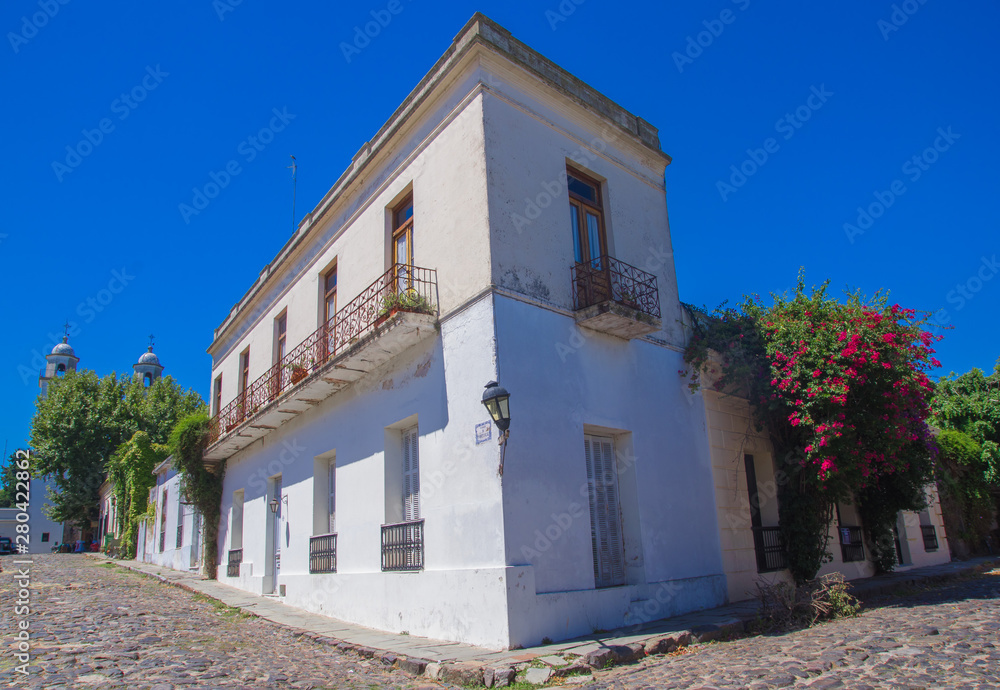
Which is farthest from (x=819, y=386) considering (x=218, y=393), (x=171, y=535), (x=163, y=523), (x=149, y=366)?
(x=149, y=366)

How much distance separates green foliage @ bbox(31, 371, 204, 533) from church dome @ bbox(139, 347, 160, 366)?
18.5 metres

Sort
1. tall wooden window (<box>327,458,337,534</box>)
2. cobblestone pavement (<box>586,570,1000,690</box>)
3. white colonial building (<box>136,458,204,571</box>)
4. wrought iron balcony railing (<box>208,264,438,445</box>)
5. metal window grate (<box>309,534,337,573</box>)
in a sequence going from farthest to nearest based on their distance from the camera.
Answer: white colonial building (<box>136,458,204,571</box>) → tall wooden window (<box>327,458,337,534</box>) → metal window grate (<box>309,534,337,573</box>) → wrought iron balcony railing (<box>208,264,438,445</box>) → cobblestone pavement (<box>586,570,1000,690</box>)

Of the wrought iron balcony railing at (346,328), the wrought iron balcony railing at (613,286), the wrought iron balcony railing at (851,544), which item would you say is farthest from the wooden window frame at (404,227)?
the wrought iron balcony railing at (851,544)

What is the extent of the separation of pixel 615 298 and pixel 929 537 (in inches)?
487

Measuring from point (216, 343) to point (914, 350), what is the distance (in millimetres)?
17715

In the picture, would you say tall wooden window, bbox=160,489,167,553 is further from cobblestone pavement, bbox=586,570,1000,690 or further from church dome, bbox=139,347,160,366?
church dome, bbox=139,347,160,366

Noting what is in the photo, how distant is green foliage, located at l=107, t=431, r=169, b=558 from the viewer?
25.9 meters

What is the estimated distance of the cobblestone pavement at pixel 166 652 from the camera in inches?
224

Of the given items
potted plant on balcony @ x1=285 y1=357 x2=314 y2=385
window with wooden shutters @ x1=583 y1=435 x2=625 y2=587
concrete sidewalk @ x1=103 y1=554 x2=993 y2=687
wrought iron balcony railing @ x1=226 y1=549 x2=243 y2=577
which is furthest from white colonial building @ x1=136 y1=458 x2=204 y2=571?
window with wooden shutters @ x1=583 y1=435 x2=625 y2=587

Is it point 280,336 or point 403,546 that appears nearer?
point 403,546

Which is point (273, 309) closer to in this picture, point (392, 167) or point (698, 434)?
point (392, 167)

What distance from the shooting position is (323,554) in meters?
10.9

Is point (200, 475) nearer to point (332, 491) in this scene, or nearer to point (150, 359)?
point (332, 491)

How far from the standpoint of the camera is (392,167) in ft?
34.8
